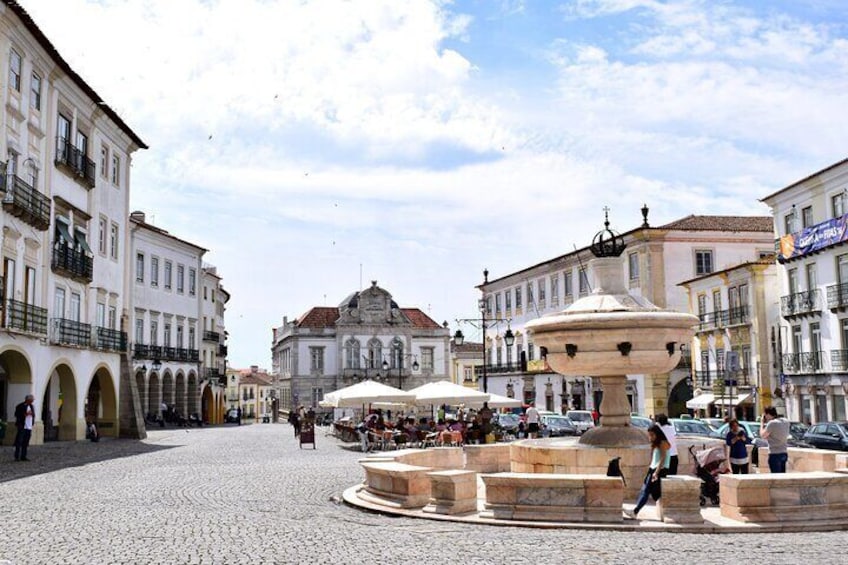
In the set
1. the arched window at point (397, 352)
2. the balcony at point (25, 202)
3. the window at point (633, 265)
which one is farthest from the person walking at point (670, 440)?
the arched window at point (397, 352)

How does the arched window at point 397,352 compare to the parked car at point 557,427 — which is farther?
the arched window at point 397,352

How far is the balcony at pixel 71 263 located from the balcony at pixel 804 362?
96.4 feet

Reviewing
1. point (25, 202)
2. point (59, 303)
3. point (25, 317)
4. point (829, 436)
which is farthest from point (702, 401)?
point (25, 202)

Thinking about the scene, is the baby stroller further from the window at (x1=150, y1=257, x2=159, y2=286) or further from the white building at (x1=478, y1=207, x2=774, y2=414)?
the window at (x1=150, y1=257, x2=159, y2=286)

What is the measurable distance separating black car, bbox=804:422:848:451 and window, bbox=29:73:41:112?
2536 cm

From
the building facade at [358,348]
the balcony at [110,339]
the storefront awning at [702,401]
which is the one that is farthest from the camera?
the building facade at [358,348]

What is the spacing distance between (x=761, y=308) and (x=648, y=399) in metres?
9.59

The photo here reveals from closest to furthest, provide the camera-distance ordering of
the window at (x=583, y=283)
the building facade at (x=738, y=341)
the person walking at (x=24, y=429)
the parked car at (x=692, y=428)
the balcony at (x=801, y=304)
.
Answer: the person walking at (x=24, y=429)
the parked car at (x=692, y=428)
the balcony at (x=801, y=304)
the building facade at (x=738, y=341)
the window at (x=583, y=283)

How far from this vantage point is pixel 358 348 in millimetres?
84938

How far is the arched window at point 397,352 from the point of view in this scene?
8562cm

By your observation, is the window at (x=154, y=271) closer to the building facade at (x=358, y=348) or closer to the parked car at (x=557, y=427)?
the parked car at (x=557, y=427)

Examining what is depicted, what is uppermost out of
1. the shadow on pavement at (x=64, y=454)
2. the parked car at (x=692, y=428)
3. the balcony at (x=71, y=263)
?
the balcony at (x=71, y=263)

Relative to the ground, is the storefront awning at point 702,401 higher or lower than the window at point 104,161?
lower

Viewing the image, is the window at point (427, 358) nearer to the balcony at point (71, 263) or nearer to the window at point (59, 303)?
the balcony at point (71, 263)
